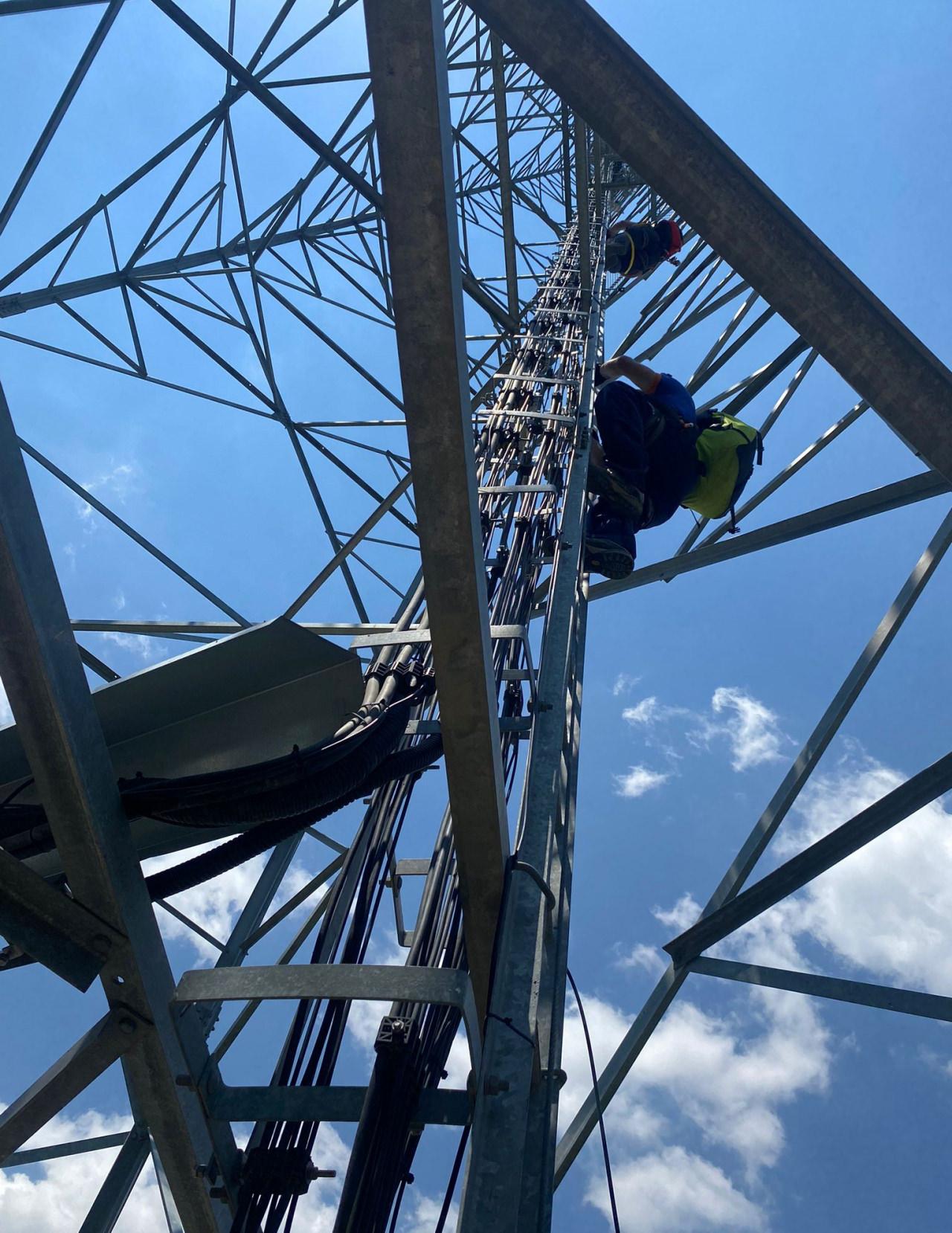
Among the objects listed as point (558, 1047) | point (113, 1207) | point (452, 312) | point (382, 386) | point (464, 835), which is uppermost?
point (382, 386)

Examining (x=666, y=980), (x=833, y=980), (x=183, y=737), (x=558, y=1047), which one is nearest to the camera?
(x=558, y=1047)

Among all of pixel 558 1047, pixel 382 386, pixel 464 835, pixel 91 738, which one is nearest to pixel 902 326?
pixel 464 835

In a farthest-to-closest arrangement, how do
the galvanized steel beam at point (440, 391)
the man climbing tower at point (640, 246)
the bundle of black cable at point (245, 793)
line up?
the man climbing tower at point (640, 246) → the bundle of black cable at point (245, 793) → the galvanized steel beam at point (440, 391)

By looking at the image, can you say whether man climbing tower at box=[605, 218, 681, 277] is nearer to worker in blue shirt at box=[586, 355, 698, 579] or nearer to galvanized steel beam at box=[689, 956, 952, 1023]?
worker in blue shirt at box=[586, 355, 698, 579]

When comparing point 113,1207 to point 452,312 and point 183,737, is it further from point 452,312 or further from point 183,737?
point 452,312

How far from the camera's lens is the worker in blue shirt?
269 inches

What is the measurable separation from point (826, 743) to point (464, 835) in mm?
2820

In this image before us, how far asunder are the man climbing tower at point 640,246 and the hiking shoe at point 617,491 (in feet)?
19.9

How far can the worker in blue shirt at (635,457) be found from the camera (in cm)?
683

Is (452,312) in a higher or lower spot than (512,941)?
higher

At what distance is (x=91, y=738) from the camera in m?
2.97

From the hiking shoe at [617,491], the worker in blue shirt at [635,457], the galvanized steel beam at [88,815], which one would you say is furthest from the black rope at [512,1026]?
the hiking shoe at [617,491]

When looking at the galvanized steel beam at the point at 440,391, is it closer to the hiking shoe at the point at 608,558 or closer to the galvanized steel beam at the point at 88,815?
the galvanized steel beam at the point at 88,815

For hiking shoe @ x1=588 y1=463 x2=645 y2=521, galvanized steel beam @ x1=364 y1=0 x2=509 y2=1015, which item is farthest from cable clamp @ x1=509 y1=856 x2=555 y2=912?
hiking shoe @ x1=588 y1=463 x2=645 y2=521
